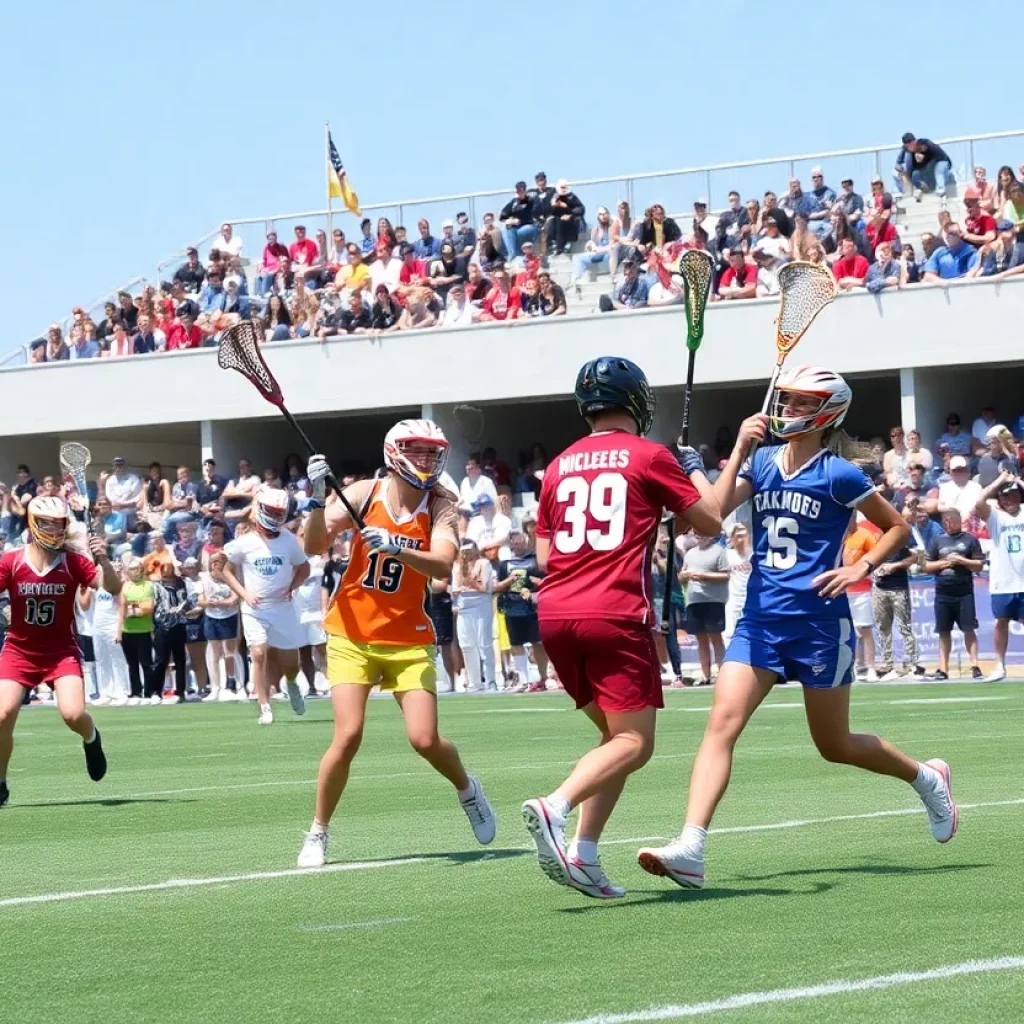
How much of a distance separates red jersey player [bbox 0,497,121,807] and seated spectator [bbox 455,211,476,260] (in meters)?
22.6

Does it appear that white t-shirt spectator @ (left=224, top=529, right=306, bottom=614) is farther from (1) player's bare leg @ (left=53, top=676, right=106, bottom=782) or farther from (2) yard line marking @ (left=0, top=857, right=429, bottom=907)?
(2) yard line marking @ (left=0, top=857, right=429, bottom=907)

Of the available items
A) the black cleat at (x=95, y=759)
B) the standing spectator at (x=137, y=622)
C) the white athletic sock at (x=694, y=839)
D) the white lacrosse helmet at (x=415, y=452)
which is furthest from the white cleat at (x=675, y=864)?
the standing spectator at (x=137, y=622)

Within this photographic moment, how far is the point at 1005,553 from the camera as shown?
2231 cm

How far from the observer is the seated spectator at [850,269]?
2970 cm

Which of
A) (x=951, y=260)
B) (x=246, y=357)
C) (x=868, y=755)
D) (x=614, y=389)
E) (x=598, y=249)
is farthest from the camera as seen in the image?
(x=598, y=249)

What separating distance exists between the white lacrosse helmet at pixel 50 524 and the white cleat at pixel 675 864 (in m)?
6.39

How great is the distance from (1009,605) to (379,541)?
593 inches

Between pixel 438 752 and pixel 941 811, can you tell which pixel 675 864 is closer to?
pixel 941 811

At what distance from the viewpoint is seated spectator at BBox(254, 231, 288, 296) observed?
3738 centimetres

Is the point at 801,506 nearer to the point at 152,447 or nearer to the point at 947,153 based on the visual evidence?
the point at 947,153

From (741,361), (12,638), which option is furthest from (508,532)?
(12,638)

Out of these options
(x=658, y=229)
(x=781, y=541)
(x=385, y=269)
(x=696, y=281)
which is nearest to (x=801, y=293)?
(x=696, y=281)

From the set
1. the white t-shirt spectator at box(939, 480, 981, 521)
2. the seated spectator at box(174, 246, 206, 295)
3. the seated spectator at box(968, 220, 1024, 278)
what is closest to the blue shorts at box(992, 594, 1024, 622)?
the white t-shirt spectator at box(939, 480, 981, 521)

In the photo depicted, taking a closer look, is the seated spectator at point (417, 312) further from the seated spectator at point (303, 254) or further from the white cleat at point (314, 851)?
the white cleat at point (314, 851)
